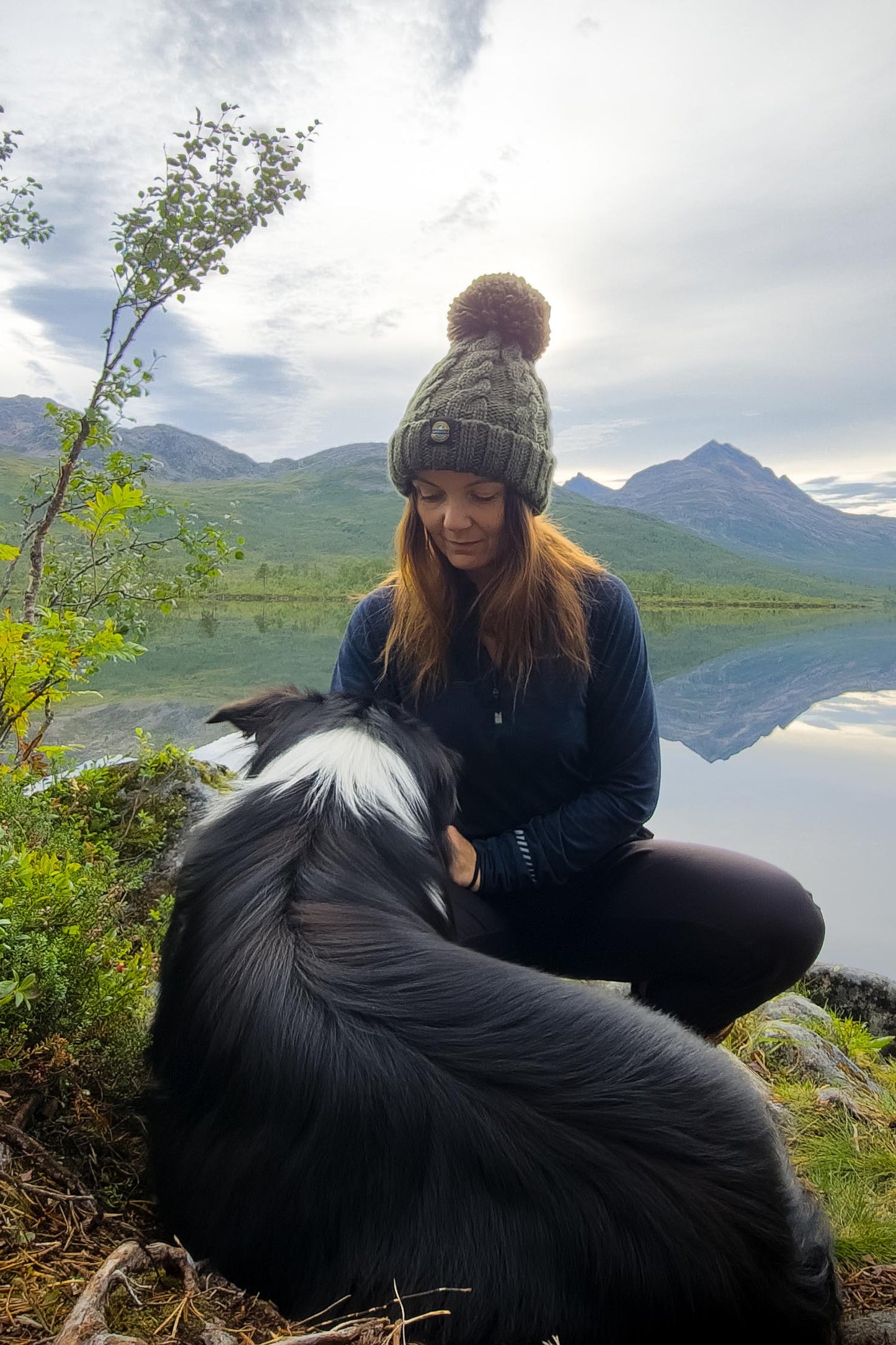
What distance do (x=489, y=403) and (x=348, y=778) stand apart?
4.13 feet

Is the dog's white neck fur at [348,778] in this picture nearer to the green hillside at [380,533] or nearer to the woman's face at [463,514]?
the woman's face at [463,514]

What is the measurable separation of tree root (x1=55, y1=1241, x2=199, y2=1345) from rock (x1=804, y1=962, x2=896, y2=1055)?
3997mm

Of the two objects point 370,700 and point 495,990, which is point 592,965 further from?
point 495,990

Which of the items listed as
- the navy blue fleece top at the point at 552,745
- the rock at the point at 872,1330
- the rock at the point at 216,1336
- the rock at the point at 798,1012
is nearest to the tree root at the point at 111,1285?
the rock at the point at 216,1336

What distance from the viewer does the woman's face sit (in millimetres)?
2555

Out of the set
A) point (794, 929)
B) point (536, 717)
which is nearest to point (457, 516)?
point (536, 717)

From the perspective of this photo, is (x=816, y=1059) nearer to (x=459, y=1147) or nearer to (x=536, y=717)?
(x=536, y=717)

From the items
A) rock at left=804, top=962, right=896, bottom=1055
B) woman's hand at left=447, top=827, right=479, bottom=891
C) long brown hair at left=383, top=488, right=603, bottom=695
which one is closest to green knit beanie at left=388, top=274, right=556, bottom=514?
long brown hair at left=383, top=488, right=603, bottom=695

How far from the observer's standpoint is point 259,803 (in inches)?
76.2

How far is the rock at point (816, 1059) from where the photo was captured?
10.5 ft

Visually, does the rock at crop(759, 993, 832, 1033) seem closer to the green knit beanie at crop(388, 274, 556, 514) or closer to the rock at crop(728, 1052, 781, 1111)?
the rock at crop(728, 1052, 781, 1111)

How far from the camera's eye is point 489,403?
249 centimetres

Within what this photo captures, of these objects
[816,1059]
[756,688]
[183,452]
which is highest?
[183,452]

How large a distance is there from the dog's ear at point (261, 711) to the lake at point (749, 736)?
0.80 feet
